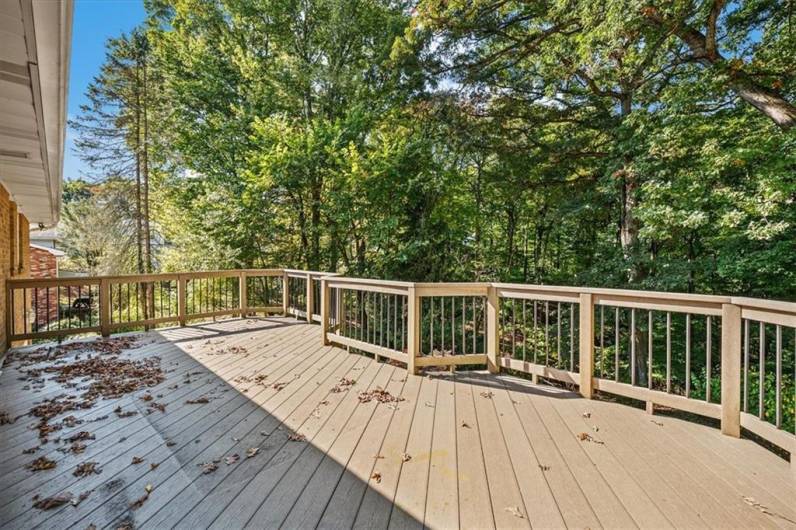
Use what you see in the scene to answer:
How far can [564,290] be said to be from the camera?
3.37 metres

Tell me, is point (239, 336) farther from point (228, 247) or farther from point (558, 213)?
point (558, 213)

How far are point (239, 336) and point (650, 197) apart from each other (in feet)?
25.0

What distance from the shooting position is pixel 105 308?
18.7 feet

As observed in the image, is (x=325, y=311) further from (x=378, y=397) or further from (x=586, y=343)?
(x=586, y=343)

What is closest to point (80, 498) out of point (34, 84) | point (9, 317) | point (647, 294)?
point (34, 84)

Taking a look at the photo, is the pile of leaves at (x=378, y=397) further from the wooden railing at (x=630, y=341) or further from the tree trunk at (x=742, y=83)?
the tree trunk at (x=742, y=83)

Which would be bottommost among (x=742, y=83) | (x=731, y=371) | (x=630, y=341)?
(x=630, y=341)

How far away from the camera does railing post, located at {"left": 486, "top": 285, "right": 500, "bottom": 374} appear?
12.7 ft

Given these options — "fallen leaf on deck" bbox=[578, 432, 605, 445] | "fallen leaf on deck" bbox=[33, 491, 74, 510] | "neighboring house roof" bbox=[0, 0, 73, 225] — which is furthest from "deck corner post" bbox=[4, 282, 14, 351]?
"fallen leaf on deck" bbox=[578, 432, 605, 445]

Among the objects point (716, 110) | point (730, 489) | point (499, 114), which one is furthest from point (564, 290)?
point (499, 114)

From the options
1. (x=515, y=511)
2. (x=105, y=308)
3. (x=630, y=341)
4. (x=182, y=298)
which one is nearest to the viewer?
(x=515, y=511)

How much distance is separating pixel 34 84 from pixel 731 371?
5205mm

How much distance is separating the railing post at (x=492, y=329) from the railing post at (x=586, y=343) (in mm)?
882

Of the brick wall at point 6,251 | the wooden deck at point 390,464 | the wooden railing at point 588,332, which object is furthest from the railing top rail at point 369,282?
the brick wall at point 6,251
